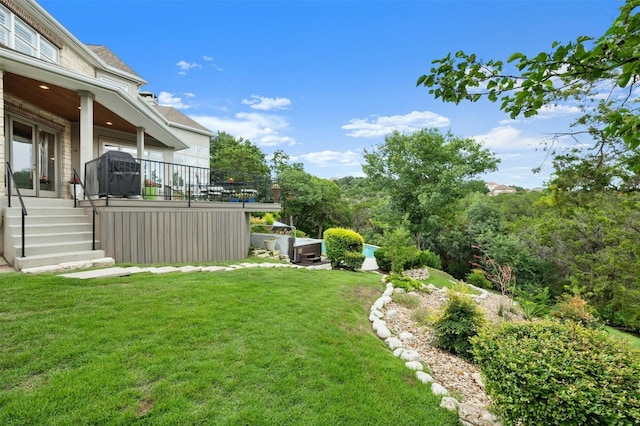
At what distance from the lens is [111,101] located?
25.7ft

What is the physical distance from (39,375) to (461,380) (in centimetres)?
417

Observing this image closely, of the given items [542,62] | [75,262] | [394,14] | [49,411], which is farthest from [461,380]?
[394,14]

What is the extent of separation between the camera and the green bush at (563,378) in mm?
1910

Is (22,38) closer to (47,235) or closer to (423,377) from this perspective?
(47,235)

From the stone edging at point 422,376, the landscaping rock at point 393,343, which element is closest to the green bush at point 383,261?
the stone edging at point 422,376

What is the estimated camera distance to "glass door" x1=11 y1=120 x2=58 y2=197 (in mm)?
7797

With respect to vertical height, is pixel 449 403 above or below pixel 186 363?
below

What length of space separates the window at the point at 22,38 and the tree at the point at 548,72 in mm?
10444

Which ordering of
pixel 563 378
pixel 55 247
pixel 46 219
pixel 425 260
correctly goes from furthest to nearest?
pixel 425 260 < pixel 46 219 < pixel 55 247 < pixel 563 378

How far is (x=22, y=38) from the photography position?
307 inches

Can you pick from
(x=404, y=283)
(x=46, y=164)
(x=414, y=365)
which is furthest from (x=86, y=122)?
(x=404, y=283)

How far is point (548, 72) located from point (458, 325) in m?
3.61

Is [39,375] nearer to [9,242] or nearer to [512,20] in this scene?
[9,242]

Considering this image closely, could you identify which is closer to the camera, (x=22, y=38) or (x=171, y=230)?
(x=171, y=230)
